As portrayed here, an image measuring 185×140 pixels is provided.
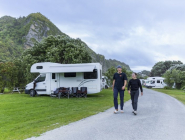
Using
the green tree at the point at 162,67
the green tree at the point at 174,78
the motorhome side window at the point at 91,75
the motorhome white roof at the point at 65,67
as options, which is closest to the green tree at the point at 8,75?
→ the motorhome white roof at the point at 65,67

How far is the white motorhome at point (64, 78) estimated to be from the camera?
13.5 m

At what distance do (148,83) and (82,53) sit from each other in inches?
863

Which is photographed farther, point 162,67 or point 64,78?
point 162,67

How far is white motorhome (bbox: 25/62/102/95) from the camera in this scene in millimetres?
13469

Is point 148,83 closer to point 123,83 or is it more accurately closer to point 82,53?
point 82,53

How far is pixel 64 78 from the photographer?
553 inches

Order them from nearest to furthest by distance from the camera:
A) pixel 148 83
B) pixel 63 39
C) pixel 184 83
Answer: pixel 63 39 → pixel 184 83 → pixel 148 83

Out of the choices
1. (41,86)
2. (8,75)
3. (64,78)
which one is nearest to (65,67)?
(64,78)

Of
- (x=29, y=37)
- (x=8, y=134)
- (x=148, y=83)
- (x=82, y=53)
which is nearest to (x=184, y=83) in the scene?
(x=148, y=83)

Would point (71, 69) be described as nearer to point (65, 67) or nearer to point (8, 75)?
point (65, 67)

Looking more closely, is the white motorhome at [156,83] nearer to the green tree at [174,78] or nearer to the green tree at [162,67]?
the green tree at [174,78]

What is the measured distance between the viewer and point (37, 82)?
567 inches

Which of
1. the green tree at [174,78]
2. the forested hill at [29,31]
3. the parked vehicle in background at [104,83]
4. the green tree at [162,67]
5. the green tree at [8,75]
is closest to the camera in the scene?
the green tree at [8,75]

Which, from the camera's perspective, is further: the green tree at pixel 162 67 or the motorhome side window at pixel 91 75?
the green tree at pixel 162 67
